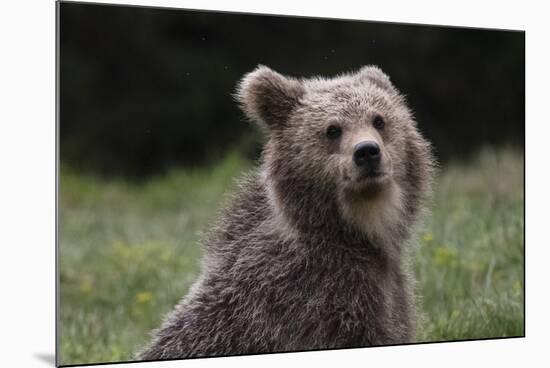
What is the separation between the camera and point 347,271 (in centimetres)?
521

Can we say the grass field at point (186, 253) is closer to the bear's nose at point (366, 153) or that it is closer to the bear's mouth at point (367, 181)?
the bear's mouth at point (367, 181)

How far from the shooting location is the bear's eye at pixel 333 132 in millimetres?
5270

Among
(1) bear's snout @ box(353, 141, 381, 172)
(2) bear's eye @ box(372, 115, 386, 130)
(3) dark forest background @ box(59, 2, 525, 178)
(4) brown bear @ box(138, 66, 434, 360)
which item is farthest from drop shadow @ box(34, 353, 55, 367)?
(3) dark forest background @ box(59, 2, 525, 178)

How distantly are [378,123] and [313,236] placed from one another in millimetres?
706

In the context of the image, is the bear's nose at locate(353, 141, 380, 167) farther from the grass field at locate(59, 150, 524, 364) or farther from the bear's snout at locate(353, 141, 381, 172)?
the grass field at locate(59, 150, 524, 364)

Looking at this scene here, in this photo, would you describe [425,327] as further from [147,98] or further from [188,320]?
[147,98]

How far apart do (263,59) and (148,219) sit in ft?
6.60

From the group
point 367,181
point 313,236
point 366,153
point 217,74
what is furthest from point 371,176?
point 217,74

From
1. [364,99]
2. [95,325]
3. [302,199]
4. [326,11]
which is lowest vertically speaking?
[95,325]

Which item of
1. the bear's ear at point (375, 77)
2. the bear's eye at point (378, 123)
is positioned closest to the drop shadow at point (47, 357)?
the bear's eye at point (378, 123)

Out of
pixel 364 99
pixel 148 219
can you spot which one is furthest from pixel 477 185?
pixel 364 99

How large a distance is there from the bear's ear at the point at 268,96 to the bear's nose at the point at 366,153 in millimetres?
536

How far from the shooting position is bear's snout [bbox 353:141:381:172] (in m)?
5.04

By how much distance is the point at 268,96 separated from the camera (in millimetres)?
5363
